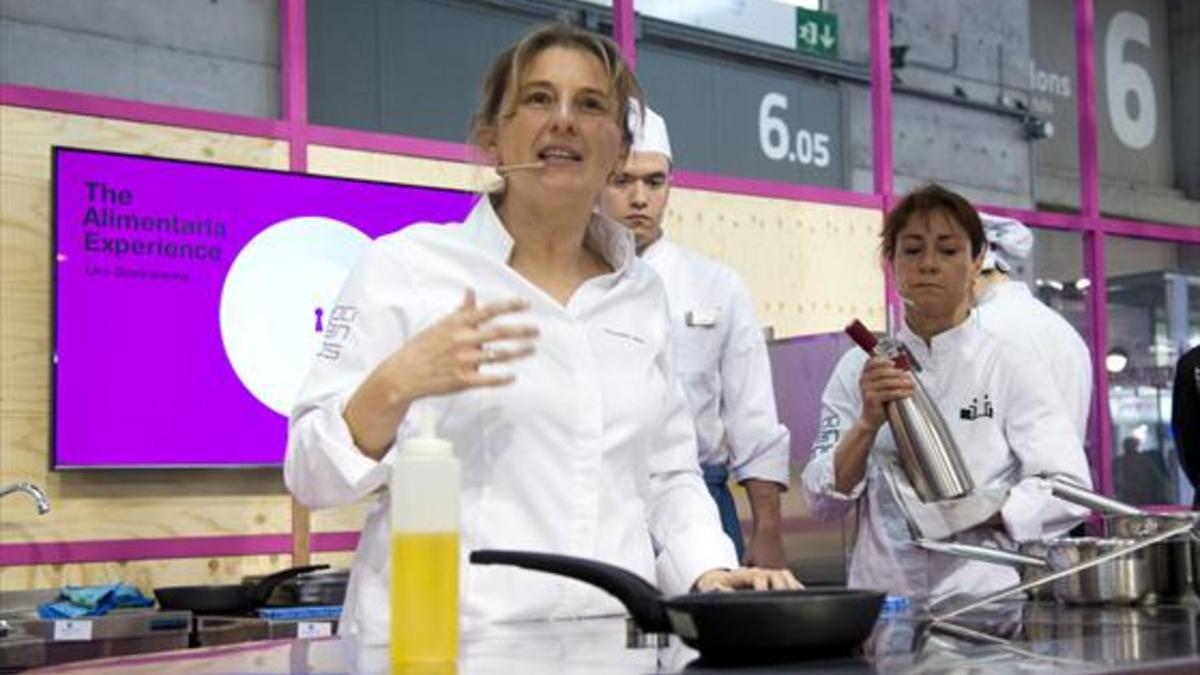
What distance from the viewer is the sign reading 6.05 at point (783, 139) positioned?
284 inches

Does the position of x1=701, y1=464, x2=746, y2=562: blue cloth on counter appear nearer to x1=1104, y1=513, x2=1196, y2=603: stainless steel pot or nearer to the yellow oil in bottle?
x1=1104, y1=513, x2=1196, y2=603: stainless steel pot

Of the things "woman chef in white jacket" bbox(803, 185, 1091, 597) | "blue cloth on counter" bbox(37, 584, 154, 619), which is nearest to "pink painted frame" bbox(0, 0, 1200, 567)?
"blue cloth on counter" bbox(37, 584, 154, 619)

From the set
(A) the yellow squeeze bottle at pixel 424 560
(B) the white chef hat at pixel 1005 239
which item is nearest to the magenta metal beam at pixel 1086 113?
(B) the white chef hat at pixel 1005 239

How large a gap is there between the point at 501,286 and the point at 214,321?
242cm

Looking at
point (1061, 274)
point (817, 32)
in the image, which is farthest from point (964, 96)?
point (1061, 274)

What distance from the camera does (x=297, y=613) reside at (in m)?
3.47

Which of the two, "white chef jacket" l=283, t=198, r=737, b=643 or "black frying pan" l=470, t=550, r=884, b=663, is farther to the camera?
"white chef jacket" l=283, t=198, r=737, b=643

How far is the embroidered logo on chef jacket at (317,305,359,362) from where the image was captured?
168 cm

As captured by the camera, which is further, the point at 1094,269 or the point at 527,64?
the point at 1094,269

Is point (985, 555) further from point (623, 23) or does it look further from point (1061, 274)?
point (1061, 274)

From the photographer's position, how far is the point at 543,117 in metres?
1.78

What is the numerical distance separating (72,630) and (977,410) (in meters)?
1.82

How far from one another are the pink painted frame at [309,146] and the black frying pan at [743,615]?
31.6 inches

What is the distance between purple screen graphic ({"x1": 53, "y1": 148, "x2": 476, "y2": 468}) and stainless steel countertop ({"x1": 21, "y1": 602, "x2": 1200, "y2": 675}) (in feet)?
8.19
